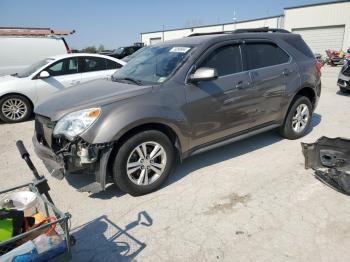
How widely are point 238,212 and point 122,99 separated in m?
1.74

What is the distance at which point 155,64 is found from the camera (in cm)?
432

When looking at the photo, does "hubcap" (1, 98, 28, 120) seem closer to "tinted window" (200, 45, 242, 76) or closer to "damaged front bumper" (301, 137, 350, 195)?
"tinted window" (200, 45, 242, 76)

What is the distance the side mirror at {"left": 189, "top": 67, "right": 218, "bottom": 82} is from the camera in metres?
3.78

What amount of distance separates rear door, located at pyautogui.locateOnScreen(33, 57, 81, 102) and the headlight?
15.2 feet

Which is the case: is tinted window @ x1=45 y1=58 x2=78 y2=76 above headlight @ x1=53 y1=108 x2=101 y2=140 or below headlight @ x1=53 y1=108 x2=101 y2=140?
above

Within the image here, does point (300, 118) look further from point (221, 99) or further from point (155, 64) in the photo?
point (155, 64)

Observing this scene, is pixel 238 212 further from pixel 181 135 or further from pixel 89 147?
pixel 89 147

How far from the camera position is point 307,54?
549cm

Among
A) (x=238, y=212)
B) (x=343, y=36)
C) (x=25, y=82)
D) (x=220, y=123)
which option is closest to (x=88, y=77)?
(x=25, y=82)

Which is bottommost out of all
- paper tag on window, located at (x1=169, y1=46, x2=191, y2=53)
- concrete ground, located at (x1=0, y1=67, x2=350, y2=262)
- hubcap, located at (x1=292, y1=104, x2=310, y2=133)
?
concrete ground, located at (x1=0, y1=67, x2=350, y2=262)

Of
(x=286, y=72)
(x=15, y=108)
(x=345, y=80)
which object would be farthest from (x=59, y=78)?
(x=345, y=80)

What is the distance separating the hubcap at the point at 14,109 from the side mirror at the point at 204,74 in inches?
211

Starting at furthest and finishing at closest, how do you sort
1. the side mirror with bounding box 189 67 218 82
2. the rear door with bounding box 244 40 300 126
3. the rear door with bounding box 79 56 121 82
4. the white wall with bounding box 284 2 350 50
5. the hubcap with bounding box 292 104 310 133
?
1. the white wall with bounding box 284 2 350 50
2. the rear door with bounding box 79 56 121 82
3. the hubcap with bounding box 292 104 310 133
4. the rear door with bounding box 244 40 300 126
5. the side mirror with bounding box 189 67 218 82

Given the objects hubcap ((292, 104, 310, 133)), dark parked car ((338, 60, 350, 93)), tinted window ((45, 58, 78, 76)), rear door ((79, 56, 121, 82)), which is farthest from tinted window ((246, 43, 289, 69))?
dark parked car ((338, 60, 350, 93))
